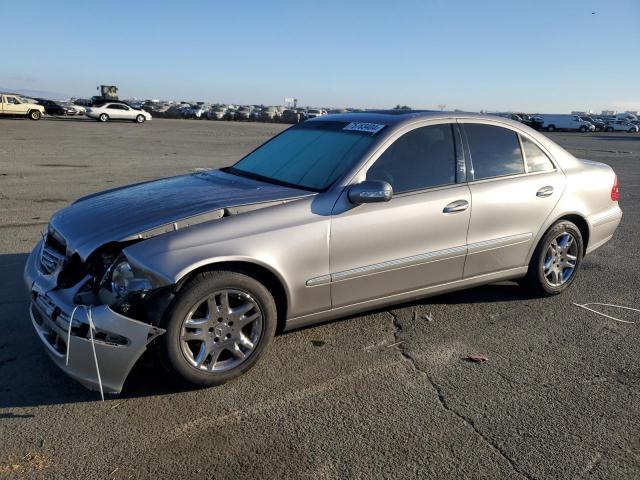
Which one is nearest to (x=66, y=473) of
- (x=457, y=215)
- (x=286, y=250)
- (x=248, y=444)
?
(x=248, y=444)

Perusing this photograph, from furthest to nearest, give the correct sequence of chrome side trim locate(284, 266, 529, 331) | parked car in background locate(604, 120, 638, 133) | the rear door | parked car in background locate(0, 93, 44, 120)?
parked car in background locate(604, 120, 638, 133)
parked car in background locate(0, 93, 44, 120)
the rear door
chrome side trim locate(284, 266, 529, 331)

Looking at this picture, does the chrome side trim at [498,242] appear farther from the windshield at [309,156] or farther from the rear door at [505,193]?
the windshield at [309,156]

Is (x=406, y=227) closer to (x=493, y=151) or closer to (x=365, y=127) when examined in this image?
(x=365, y=127)

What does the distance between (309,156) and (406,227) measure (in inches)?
38.5

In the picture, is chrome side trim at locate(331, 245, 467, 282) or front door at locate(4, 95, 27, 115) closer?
chrome side trim at locate(331, 245, 467, 282)

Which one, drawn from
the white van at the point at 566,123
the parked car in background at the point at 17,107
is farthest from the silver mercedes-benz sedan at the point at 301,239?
the white van at the point at 566,123

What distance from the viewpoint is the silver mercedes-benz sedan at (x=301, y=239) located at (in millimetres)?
3146

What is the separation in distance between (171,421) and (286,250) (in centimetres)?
121

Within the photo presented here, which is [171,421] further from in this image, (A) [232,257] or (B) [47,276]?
(B) [47,276]

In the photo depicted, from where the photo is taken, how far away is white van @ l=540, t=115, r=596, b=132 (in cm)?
6019

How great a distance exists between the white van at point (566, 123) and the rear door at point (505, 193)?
202ft

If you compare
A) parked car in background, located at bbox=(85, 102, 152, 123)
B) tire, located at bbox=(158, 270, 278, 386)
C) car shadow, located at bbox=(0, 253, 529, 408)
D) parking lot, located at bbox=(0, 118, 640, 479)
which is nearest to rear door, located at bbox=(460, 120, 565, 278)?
parking lot, located at bbox=(0, 118, 640, 479)

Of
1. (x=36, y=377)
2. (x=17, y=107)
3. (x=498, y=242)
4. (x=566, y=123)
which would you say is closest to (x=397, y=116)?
(x=498, y=242)

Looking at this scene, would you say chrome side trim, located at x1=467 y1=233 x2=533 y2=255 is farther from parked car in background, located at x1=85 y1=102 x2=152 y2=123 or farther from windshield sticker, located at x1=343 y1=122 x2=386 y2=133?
parked car in background, located at x1=85 y1=102 x2=152 y2=123
